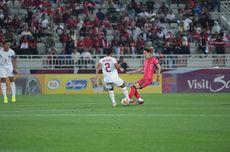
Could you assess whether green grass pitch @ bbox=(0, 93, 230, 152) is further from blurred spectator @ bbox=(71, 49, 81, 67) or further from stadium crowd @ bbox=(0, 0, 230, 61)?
stadium crowd @ bbox=(0, 0, 230, 61)

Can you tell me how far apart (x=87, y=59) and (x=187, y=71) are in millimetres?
5480

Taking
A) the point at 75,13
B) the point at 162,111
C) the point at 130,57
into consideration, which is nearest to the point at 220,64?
the point at 130,57

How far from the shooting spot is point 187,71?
33719 millimetres

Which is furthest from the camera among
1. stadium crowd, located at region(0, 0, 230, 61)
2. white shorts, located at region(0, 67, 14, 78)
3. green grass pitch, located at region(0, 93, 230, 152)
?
stadium crowd, located at region(0, 0, 230, 61)

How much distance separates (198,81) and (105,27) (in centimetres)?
764

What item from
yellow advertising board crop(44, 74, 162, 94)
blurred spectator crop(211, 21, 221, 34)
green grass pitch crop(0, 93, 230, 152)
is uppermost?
blurred spectator crop(211, 21, 221, 34)

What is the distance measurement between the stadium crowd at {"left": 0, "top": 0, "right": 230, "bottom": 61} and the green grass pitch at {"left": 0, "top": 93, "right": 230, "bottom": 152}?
1704 cm

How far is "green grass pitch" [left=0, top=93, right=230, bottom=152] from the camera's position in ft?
37.7

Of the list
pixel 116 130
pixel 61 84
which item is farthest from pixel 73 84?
pixel 116 130

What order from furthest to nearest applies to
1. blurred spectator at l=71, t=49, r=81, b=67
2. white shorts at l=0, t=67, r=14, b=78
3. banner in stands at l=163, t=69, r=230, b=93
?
1. blurred spectator at l=71, t=49, r=81, b=67
2. banner in stands at l=163, t=69, r=230, b=93
3. white shorts at l=0, t=67, r=14, b=78

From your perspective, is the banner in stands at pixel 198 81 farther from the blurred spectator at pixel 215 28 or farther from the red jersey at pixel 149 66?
the red jersey at pixel 149 66

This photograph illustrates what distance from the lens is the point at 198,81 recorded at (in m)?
33.8

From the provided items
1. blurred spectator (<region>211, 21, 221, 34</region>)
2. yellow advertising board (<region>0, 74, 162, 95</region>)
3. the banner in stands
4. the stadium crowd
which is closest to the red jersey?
yellow advertising board (<region>0, 74, 162, 95</region>)

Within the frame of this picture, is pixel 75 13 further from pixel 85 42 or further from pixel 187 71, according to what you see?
pixel 187 71
